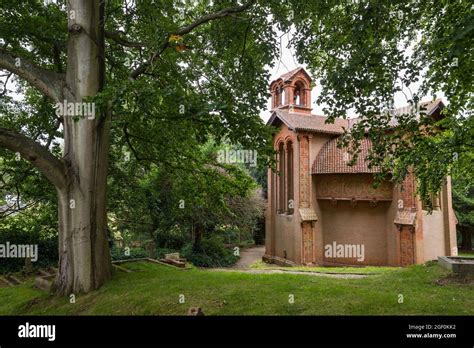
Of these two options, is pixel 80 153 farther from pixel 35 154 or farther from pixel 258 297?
pixel 258 297

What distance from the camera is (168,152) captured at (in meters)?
10.5

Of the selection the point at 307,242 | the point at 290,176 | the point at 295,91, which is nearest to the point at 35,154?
the point at 307,242

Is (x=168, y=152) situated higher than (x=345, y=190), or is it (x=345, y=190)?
(x=168, y=152)

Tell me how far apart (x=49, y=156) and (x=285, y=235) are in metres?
18.9

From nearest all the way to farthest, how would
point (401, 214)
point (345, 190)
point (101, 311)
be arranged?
point (101, 311), point (401, 214), point (345, 190)

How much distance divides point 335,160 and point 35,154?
1844 cm

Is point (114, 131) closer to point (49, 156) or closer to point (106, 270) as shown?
point (49, 156)

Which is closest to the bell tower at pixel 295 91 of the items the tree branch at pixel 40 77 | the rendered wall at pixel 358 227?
the rendered wall at pixel 358 227

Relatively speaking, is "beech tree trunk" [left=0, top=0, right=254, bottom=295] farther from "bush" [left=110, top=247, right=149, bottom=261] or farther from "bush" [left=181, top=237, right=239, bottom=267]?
"bush" [left=181, top=237, right=239, bottom=267]

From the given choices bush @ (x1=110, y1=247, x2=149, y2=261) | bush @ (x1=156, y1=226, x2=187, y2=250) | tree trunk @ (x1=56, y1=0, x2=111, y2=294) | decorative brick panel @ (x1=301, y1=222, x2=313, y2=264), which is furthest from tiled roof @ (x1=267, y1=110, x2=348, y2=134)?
tree trunk @ (x1=56, y1=0, x2=111, y2=294)

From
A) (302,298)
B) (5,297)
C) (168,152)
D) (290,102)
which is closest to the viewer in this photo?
(302,298)

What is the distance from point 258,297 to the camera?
6.65 m

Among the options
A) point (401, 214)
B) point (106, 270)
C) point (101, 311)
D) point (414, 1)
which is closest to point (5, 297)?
point (106, 270)

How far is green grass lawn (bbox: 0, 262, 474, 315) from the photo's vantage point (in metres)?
5.85
